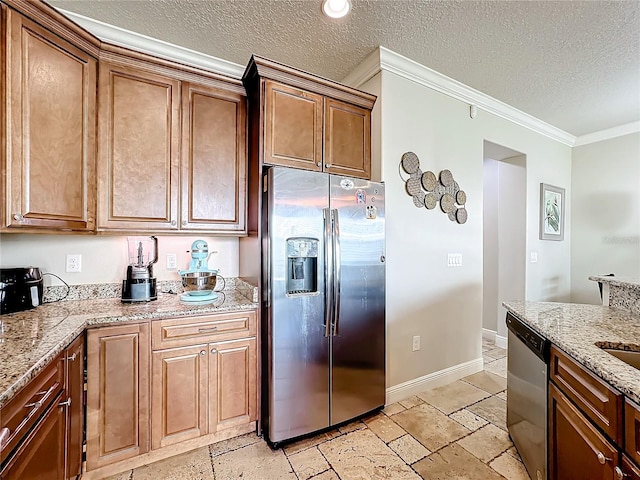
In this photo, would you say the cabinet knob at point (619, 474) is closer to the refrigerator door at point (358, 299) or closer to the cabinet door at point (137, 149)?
the refrigerator door at point (358, 299)

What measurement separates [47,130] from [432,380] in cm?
329

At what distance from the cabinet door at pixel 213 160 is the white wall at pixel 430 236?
3.70ft

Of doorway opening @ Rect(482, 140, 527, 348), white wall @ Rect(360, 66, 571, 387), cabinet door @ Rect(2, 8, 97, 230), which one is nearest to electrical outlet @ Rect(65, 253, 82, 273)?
cabinet door @ Rect(2, 8, 97, 230)

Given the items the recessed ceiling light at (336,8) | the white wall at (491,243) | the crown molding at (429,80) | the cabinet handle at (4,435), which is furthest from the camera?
the white wall at (491,243)

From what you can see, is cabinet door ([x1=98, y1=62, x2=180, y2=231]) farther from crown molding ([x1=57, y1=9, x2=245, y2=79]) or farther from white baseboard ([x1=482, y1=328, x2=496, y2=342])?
white baseboard ([x1=482, y1=328, x2=496, y2=342])

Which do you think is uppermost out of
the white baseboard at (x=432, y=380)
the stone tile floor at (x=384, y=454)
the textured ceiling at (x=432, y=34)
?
the textured ceiling at (x=432, y=34)

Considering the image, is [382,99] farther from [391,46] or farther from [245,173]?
[245,173]

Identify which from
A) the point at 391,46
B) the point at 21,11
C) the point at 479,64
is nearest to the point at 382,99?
the point at 391,46

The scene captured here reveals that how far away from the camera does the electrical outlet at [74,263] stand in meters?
2.02

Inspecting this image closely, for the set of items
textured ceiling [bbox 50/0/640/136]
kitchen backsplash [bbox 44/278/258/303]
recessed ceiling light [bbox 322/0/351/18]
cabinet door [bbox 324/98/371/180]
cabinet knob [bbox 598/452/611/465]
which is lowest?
cabinet knob [bbox 598/452/611/465]

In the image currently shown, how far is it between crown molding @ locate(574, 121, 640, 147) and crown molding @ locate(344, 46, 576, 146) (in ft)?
3.70

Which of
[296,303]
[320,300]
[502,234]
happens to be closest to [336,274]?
[320,300]

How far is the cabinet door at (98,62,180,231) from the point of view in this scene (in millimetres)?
1862

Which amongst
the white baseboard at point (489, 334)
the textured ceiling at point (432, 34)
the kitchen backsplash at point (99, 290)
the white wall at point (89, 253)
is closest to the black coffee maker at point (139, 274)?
the white wall at point (89, 253)
